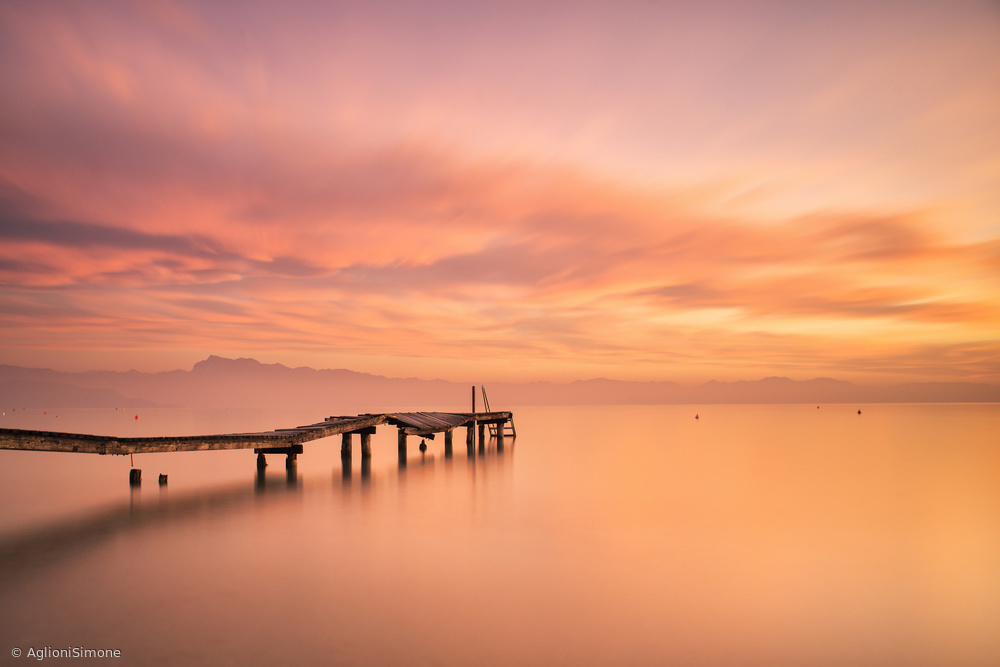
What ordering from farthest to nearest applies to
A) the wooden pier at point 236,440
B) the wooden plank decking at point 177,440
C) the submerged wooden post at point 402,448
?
the submerged wooden post at point 402,448, the wooden pier at point 236,440, the wooden plank decking at point 177,440

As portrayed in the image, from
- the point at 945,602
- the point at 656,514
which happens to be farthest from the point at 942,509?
the point at 945,602

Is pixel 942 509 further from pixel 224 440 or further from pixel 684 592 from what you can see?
pixel 224 440

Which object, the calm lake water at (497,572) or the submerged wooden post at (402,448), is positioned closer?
the calm lake water at (497,572)

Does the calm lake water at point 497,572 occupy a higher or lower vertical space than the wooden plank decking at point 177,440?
lower

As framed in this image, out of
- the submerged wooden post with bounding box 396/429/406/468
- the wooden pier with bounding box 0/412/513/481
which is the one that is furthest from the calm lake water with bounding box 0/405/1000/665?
the submerged wooden post with bounding box 396/429/406/468

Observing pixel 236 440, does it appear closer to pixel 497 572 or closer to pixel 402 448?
→ pixel 497 572

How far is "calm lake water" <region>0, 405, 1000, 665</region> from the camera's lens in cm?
779

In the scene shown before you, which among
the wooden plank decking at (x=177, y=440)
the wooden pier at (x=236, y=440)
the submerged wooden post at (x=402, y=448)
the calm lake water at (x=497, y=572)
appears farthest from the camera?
the submerged wooden post at (x=402, y=448)

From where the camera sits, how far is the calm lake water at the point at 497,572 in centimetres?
779

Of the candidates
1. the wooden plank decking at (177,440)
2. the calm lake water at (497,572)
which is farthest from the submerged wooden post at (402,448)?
the calm lake water at (497,572)

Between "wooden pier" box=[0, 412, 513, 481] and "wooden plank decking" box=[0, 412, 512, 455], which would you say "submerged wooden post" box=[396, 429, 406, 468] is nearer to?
"wooden pier" box=[0, 412, 513, 481]

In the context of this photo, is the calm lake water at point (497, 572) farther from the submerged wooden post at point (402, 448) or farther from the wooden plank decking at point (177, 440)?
the submerged wooden post at point (402, 448)

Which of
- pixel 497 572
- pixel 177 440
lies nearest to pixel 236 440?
pixel 177 440

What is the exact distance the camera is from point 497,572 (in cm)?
1116
